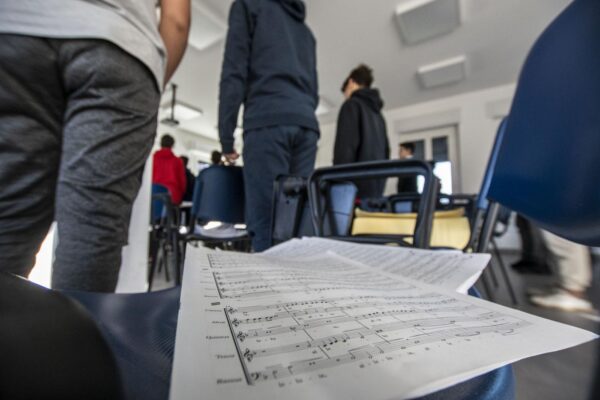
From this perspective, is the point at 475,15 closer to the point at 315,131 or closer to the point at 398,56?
the point at 398,56

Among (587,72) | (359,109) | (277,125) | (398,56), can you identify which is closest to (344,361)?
(587,72)

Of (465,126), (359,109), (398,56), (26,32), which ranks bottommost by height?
(26,32)

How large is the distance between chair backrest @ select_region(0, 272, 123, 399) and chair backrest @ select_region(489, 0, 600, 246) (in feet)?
1.30

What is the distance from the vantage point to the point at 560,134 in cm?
34

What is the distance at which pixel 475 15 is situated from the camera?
271 cm

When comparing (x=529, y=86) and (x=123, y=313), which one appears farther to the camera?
(x=529, y=86)

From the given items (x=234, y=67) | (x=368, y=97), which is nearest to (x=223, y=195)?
(x=234, y=67)

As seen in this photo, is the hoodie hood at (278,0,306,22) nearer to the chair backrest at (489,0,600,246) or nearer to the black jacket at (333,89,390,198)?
the black jacket at (333,89,390,198)

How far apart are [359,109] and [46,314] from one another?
1.68 m

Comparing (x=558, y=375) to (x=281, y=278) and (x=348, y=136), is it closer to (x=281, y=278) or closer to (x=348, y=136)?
(x=281, y=278)

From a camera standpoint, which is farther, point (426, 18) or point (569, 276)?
point (426, 18)

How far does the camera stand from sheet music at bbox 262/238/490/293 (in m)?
0.29

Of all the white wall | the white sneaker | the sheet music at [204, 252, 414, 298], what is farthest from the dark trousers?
the white wall

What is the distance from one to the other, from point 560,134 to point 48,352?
50 centimetres
